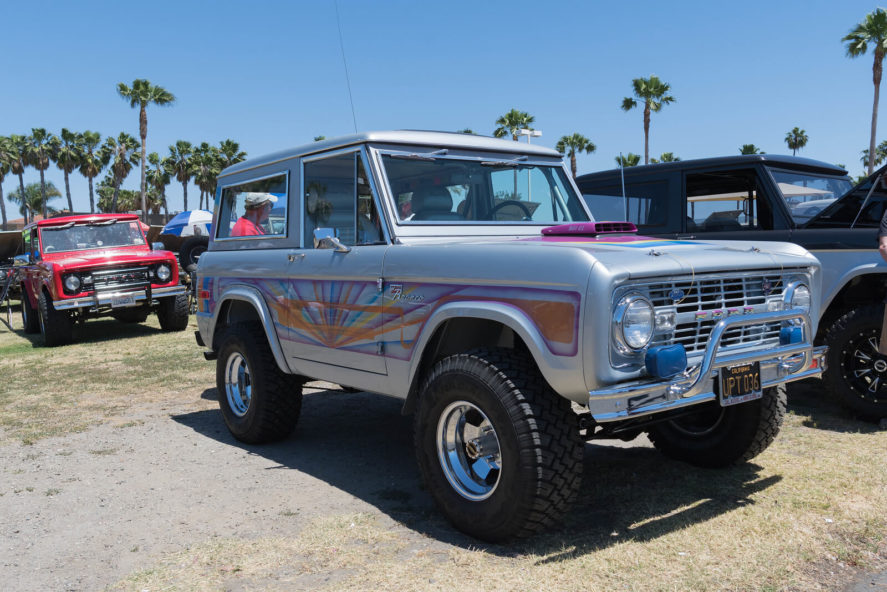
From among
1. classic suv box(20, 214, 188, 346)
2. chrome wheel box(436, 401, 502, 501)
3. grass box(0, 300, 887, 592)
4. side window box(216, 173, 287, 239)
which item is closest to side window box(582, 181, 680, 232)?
grass box(0, 300, 887, 592)

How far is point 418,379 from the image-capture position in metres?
3.81

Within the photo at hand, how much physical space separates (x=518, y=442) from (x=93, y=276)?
965cm

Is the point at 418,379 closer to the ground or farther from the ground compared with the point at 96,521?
farther from the ground

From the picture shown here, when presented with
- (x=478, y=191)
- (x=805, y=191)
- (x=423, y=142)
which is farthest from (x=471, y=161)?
(x=805, y=191)

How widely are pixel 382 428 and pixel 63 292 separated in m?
7.21

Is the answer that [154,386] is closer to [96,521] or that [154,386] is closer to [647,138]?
[96,521]

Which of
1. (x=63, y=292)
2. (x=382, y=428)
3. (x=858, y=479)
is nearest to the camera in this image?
(x=858, y=479)

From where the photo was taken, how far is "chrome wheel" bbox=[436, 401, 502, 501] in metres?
3.43

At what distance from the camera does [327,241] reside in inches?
168

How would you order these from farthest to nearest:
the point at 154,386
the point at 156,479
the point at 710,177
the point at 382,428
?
the point at 154,386 → the point at 710,177 → the point at 382,428 → the point at 156,479

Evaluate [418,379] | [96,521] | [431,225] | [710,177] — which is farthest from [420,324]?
[710,177]

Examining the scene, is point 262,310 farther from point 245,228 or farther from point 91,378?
point 91,378

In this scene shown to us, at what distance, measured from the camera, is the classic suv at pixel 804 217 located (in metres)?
5.21

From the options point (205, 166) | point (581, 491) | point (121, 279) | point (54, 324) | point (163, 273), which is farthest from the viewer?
point (205, 166)
